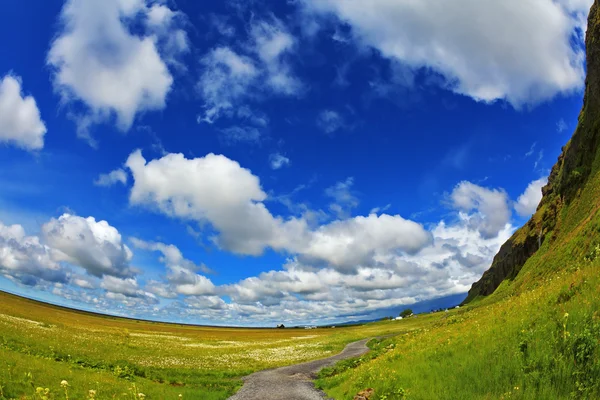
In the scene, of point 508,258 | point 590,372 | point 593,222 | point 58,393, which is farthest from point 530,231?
point 58,393

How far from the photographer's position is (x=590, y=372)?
10.2m

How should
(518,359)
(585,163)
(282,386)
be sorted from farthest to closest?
(585,163), (282,386), (518,359)

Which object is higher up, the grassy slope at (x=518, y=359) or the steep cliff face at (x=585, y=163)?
the steep cliff face at (x=585, y=163)

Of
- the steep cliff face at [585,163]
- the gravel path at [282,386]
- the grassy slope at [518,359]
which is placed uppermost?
the steep cliff face at [585,163]

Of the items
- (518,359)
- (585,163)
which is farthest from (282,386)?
(585,163)

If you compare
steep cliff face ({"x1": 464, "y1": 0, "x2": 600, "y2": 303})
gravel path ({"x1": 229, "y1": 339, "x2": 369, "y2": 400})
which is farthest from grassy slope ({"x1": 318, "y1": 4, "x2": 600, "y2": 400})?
steep cliff face ({"x1": 464, "y1": 0, "x2": 600, "y2": 303})

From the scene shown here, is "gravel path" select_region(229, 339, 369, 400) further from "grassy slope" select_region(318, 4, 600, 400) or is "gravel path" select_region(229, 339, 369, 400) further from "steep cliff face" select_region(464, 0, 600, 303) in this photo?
"steep cliff face" select_region(464, 0, 600, 303)

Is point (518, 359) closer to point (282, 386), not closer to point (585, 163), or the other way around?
point (282, 386)

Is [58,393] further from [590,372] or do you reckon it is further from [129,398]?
[590,372]

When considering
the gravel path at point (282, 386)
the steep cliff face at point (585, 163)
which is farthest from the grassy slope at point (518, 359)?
the steep cliff face at point (585, 163)

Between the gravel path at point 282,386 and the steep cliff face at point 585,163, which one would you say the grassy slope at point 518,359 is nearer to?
the gravel path at point 282,386

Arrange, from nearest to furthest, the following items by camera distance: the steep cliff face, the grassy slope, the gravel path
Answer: the grassy slope, the gravel path, the steep cliff face

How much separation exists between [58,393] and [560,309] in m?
23.7

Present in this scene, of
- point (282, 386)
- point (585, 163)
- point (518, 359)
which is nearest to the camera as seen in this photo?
point (518, 359)
